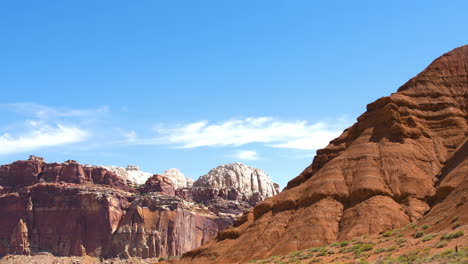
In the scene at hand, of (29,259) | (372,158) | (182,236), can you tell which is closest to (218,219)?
(182,236)

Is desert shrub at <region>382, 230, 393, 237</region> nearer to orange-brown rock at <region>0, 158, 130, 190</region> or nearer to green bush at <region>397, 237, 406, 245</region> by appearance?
green bush at <region>397, 237, 406, 245</region>

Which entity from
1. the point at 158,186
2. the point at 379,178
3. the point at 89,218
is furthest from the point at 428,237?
the point at 158,186

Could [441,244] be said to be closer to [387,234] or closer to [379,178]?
[387,234]

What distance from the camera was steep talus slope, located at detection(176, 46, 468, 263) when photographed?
2657 inches

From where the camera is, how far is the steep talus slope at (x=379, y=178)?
67.5 m

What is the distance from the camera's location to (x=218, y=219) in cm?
17538

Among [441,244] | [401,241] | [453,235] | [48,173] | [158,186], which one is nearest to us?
[441,244]

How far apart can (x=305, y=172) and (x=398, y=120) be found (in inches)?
558

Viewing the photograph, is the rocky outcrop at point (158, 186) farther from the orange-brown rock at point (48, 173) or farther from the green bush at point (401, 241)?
the green bush at point (401, 241)

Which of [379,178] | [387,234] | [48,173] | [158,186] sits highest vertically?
[48,173]

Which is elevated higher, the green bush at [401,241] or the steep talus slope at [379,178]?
the steep talus slope at [379,178]

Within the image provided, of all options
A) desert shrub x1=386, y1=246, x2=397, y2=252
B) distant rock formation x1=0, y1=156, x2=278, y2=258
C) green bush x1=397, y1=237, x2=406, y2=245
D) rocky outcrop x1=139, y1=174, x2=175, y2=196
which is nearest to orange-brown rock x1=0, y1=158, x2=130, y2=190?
distant rock formation x1=0, y1=156, x2=278, y2=258

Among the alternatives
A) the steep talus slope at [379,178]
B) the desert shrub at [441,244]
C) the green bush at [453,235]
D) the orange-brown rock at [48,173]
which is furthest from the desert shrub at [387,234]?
the orange-brown rock at [48,173]

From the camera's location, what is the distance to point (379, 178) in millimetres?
73375
